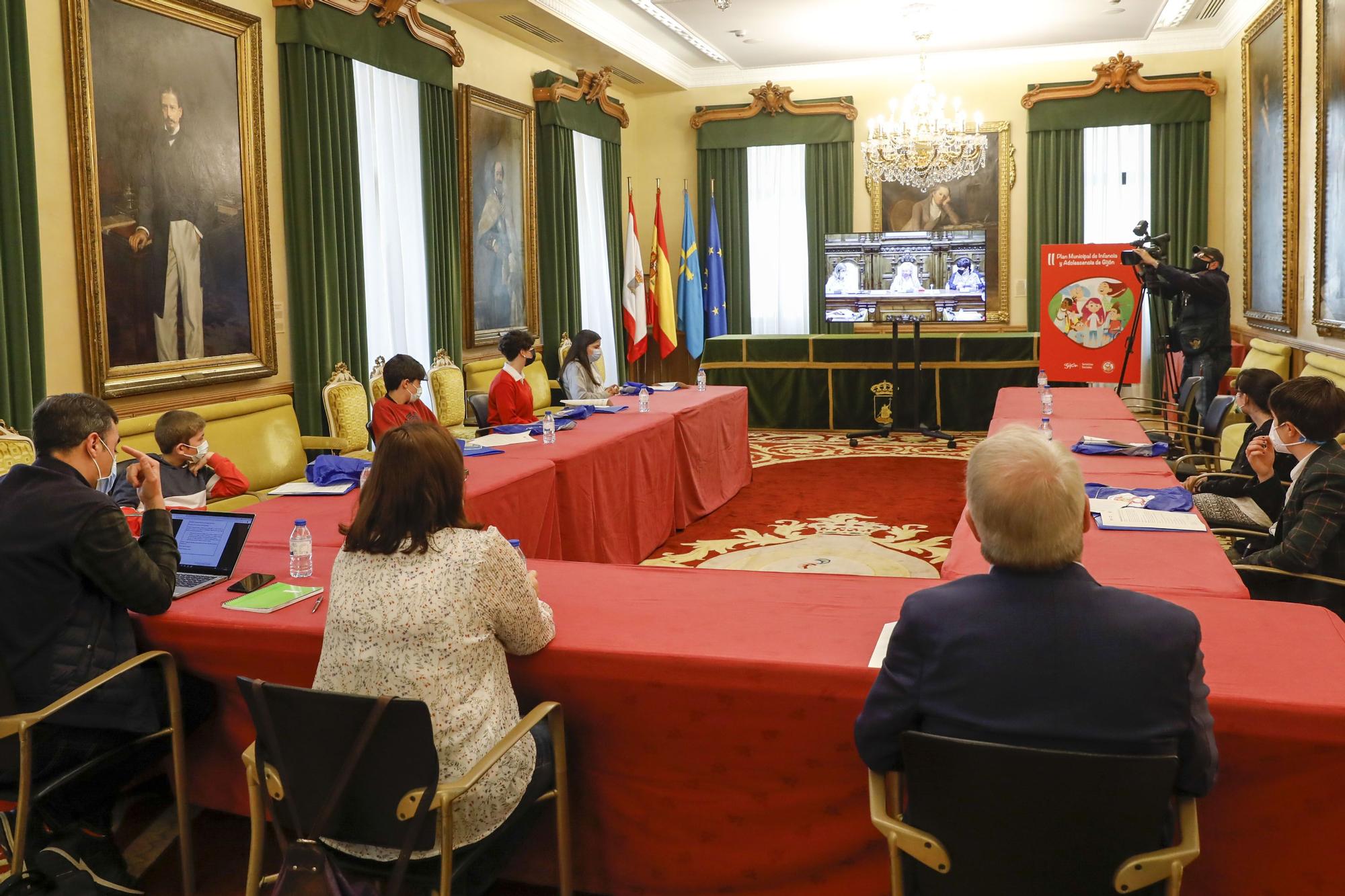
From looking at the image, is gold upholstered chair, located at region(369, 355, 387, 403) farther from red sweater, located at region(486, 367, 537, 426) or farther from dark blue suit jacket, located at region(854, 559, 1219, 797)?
dark blue suit jacket, located at region(854, 559, 1219, 797)

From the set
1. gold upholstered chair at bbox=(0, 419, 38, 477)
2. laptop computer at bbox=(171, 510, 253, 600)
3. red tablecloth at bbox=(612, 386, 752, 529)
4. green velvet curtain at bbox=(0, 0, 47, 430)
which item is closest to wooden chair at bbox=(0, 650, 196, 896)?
laptop computer at bbox=(171, 510, 253, 600)

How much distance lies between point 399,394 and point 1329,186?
5.67 meters

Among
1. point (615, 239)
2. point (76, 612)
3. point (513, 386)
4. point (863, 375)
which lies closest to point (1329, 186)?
point (863, 375)

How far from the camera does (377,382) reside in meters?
7.04

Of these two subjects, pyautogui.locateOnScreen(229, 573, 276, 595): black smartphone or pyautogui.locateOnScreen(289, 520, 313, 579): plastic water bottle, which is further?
pyautogui.locateOnScreen(289, 520, 313, 579): plastic water bottle

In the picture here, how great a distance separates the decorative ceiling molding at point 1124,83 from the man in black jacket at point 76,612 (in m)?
10.1

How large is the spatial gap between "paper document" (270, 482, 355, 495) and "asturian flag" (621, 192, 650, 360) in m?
7.07

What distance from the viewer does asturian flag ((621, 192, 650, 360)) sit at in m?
11.2

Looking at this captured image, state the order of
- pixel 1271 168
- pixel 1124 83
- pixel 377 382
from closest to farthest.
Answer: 1. pixel 377 382
2. pixel 1271 168
3. pixel 1124 83

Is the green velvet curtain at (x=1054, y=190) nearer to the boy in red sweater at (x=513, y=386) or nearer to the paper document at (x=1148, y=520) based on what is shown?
the boy in red sweater at (x=513, y=386)

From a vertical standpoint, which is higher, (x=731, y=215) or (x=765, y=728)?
(x=731, y=215)

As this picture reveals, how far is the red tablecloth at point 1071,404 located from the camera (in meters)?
5.99

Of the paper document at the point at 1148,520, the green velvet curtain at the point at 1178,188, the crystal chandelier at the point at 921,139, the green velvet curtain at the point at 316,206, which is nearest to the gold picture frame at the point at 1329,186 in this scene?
the crystal chandelier at the point at 921,139

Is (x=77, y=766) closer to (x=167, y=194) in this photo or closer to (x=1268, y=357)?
(x=167, y=194)
